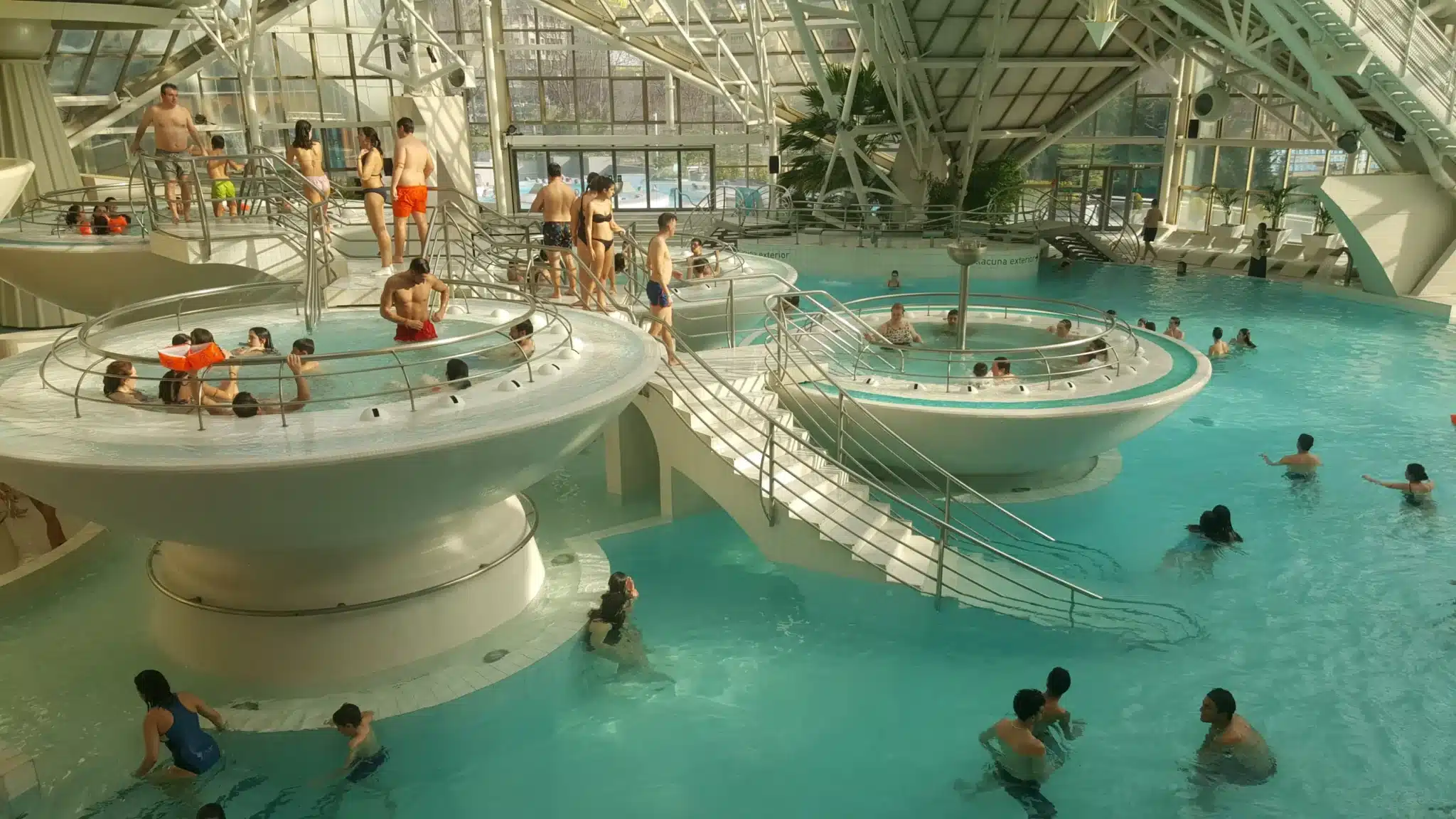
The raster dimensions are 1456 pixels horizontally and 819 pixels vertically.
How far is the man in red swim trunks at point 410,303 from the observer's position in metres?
7.45

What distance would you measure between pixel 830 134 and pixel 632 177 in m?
8.52

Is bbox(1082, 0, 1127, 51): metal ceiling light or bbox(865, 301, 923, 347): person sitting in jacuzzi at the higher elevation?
bbox(1082, 0, 1127, 51): metal ceiling light

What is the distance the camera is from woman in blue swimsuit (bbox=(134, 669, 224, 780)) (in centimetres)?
607

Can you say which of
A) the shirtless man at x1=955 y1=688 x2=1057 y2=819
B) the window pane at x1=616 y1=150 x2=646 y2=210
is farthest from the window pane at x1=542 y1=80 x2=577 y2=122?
the shirtless man at x1=955 y1=688 x2=1057 y2=819

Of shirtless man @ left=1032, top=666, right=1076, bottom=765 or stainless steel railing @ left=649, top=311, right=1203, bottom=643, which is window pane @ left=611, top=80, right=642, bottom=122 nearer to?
stainless steel railing @ left=649, top=311, right=1203, bottom=643

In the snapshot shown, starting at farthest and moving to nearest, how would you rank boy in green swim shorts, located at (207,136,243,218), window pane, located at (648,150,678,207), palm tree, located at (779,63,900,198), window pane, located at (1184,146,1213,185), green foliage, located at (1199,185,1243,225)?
window pane, located at (648,150,678,207) → window pane, located at (1184,146,1213,185) → green foliage, located at (1199,185,1243,225) → palm tree, located at (779,63,900,198) → boy in green swim shorts, located at (207,136,243,218)

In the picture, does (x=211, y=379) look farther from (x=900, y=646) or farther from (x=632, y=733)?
(x=900, y=646)

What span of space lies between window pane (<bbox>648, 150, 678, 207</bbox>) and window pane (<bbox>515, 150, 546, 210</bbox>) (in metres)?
3.32

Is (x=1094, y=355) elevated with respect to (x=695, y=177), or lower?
lower

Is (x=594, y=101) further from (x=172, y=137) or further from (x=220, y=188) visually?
(x=172, y=137)

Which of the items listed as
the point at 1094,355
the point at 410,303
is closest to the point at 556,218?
the point at 410,303

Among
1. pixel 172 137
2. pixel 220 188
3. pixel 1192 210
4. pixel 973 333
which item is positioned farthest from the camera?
pixel 1192 210

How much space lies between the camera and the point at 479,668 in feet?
23.9

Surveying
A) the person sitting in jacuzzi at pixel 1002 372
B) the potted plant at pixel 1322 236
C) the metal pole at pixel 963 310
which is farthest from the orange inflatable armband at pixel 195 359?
the potted plant at pixel 1322 236
